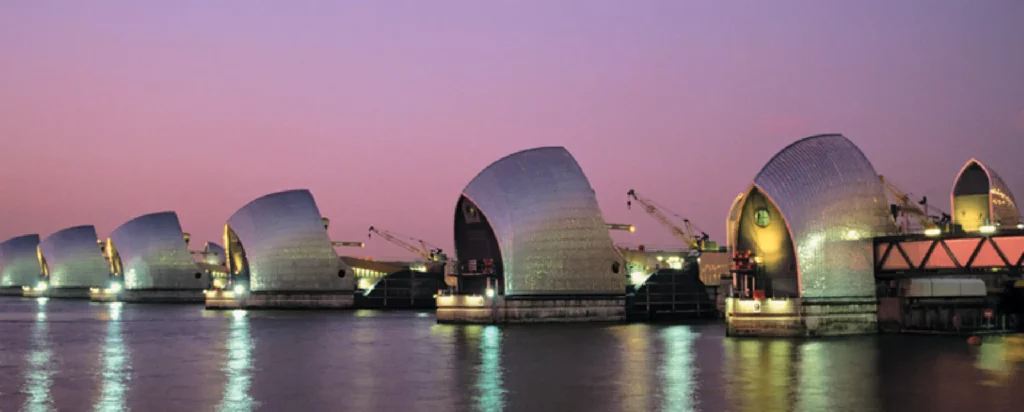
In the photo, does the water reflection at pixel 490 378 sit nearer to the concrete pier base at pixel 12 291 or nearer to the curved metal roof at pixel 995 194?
the curved metal roof at pixel 995 194

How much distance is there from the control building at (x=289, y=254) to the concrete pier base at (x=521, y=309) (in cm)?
3366

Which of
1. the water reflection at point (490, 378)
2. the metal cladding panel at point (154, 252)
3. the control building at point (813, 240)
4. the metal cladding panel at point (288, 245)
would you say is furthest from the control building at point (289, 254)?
the control building at point (813, 240)

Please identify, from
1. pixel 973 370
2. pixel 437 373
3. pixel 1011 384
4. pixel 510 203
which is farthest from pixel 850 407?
pixel 510 203

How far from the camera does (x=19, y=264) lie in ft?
605

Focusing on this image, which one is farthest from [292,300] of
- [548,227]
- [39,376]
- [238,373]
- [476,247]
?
[238,373]

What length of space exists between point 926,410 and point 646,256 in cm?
7510

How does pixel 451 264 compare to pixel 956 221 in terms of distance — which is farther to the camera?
pixel 451 264

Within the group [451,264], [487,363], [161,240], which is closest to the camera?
[487,363]

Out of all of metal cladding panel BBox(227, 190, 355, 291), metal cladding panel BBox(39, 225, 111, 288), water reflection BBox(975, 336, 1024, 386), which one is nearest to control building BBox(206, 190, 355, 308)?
metal cladding panel BBox(227, 190, 355, 291)

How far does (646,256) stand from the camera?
332 ft

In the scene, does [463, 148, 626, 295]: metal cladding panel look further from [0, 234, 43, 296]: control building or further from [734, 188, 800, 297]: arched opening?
[0, 234, 43, 296]: control building

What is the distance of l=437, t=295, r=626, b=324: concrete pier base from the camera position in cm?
7081

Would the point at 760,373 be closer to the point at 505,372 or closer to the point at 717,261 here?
the point at 505,372

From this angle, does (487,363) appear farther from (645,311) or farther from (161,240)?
(161,240)
